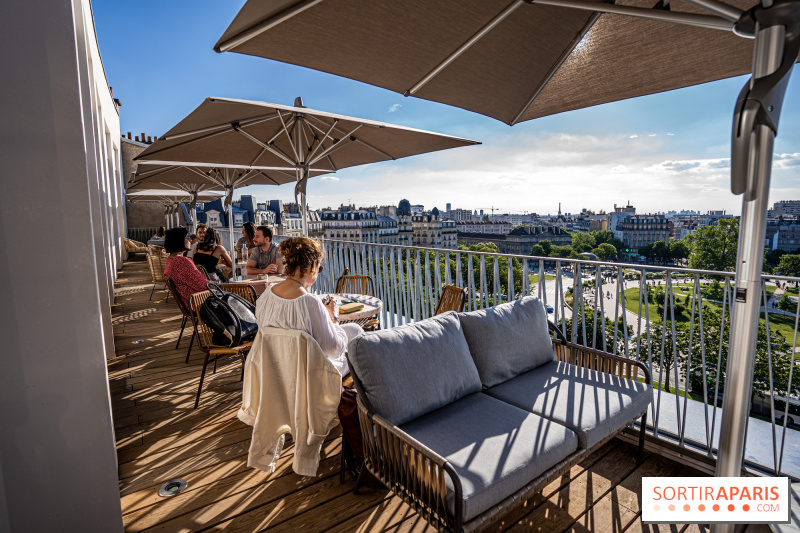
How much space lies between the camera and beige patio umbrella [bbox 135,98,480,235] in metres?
3.43

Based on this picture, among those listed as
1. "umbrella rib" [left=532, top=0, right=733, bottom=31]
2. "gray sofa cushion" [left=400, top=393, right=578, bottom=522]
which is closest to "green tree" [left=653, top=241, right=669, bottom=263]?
"gray sofa cushion" [left=400, top=393, right=578, bottom=522]

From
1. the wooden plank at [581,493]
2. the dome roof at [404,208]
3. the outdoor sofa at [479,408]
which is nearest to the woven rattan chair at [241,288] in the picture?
the outdoor sofa at [479,408]

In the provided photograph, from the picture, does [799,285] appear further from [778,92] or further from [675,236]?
[675,236]

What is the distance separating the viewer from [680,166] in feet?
213

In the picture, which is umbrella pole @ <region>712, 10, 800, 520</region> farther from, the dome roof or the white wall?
the dome roof

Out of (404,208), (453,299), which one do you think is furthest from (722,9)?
(404,208)

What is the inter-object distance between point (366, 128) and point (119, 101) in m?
20.6

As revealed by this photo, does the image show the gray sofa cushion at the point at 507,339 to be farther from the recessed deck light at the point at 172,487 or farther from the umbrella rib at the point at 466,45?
the recessed deck light at the point at 172,487

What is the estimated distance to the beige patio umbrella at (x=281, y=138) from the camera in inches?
135

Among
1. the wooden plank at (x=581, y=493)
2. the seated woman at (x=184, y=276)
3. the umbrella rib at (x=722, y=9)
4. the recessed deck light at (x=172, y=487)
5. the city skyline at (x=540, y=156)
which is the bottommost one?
the recessed deck light at (x=172, y=487)

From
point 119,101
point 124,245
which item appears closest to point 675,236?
point 124,245

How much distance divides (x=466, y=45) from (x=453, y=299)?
2.19 meters

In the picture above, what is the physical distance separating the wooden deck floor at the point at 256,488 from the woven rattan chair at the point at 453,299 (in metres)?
1.53

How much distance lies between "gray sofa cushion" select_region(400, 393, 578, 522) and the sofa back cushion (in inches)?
3.7
